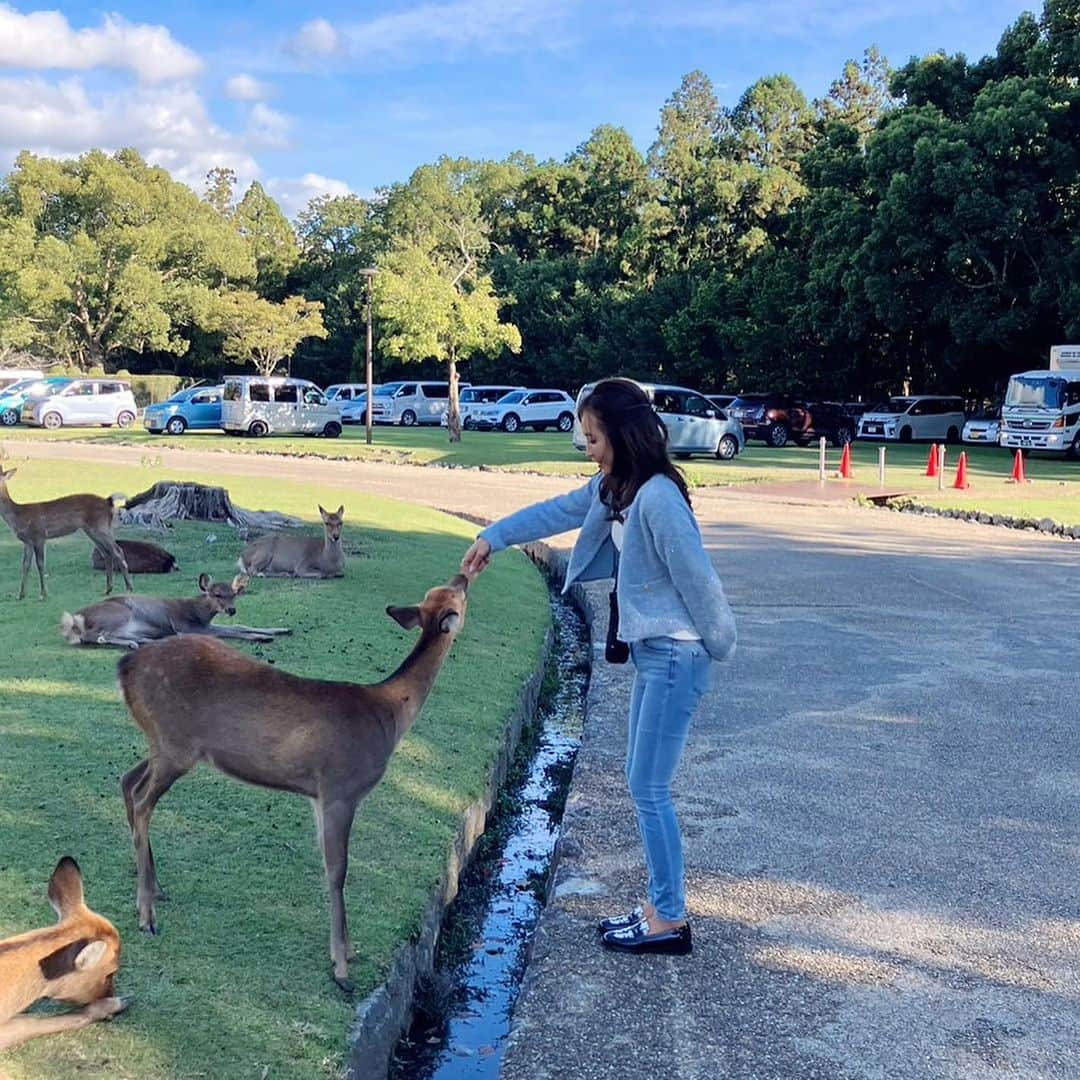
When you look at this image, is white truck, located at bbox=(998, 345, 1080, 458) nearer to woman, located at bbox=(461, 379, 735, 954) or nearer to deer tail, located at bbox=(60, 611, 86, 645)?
deer tail, located at bbox=(60, 611, 86, 645)

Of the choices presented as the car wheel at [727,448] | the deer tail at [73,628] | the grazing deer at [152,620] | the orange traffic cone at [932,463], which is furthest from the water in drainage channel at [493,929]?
the car wheel at [727,448]

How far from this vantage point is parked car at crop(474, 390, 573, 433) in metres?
46.5

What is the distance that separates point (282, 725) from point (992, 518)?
17.0 m

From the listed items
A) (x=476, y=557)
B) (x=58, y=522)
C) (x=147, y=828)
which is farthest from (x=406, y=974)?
(x=58, y=522)

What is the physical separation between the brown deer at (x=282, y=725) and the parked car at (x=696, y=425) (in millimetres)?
27073

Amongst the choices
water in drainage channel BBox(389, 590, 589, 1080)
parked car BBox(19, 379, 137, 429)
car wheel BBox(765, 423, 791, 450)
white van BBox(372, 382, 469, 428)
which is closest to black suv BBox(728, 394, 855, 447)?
car wheel BBox(765, 423, 791, 450)

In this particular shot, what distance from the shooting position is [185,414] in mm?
40406

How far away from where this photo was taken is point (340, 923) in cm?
400

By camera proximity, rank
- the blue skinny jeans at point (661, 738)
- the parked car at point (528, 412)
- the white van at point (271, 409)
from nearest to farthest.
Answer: the blue skinny jeans at point (661, 738)
the white van at point (271, 409)
the parked car at point (528, 412)

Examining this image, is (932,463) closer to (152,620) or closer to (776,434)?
(776,434)

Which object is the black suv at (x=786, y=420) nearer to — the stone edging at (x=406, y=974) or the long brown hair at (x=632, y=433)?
the stone edging at (x=406, y=974)

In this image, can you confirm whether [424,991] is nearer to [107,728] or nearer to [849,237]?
[107,728]

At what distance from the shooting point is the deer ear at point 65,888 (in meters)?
3.68

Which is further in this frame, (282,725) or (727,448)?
(727,448)
